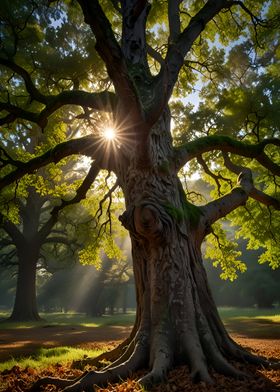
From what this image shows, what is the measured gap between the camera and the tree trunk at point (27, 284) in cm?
2400

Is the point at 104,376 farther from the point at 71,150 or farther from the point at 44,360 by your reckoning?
the point at 71,150

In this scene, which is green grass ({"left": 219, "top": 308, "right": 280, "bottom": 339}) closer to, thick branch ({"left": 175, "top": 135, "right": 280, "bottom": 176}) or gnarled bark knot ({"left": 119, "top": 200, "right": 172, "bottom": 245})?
thick branch ({"left": 175, "top": 135, "right": 280, "bottom": 176})

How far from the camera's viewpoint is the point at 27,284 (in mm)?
24422

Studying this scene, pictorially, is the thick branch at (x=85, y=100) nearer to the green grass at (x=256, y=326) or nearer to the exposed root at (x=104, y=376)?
the exposed root at (x=104, y=376)

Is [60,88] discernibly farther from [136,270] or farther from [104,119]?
[136,270]

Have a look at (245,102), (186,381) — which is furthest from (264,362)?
(245,102)

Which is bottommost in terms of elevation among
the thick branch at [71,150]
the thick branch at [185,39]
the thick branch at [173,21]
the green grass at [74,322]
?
the green grass at [74,322]

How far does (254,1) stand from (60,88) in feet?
20.7

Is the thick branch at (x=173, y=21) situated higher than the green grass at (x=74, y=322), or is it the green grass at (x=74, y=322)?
the thick branch at (x=173, y=21)

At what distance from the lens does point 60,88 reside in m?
10.6

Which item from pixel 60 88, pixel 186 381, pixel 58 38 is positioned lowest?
pixel 186 381

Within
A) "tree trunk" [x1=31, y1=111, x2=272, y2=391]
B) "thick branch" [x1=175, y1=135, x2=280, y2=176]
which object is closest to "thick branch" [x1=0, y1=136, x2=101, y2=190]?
"tree trunk" [x1=31, y1=111, x2=272, y2=391]

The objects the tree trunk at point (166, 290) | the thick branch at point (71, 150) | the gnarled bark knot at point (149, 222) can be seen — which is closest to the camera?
the tree trunk at point (166, 290)

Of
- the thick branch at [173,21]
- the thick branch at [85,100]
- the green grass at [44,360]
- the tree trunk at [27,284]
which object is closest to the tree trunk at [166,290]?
the thick branch at [85,100]
